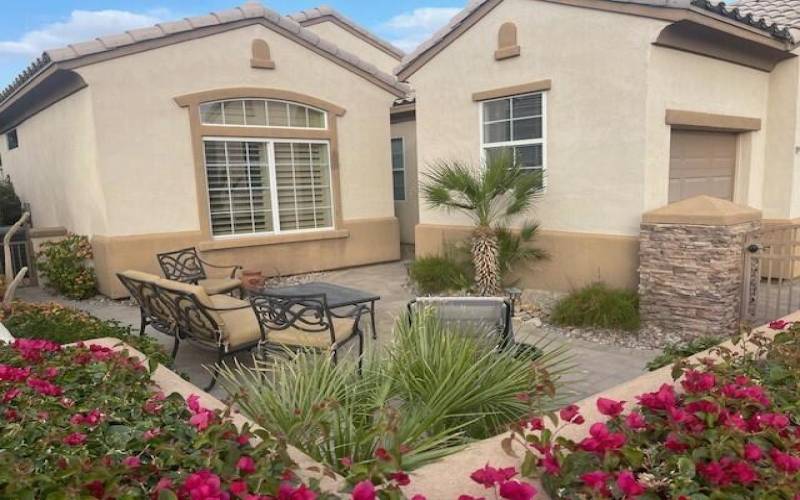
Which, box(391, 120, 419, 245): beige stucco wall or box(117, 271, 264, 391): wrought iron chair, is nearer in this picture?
box(117, 271, 264, 391): wrought iron chair

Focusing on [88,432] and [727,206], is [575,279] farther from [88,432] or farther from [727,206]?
[88,432]

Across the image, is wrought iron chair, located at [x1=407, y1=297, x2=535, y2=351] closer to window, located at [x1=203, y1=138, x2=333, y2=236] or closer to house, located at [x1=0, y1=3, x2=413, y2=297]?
house, located at [x1=0, y1=3, x2=413, y2=297]

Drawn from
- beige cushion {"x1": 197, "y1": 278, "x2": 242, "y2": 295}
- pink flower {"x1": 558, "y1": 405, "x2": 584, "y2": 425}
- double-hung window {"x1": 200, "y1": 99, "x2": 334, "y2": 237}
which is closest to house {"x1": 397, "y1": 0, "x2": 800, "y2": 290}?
double-hung window {"x1": 200, "y1": 99, "x2": 334, "y2": 237}

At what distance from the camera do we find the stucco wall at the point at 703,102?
7.33 metres

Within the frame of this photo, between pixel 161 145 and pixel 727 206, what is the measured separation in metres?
8.23

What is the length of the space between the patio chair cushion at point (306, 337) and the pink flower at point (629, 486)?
359cm

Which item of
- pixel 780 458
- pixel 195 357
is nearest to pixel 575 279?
pixel 195 357

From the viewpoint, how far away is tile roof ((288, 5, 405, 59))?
15.3 m

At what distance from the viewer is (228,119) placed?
10305 mm

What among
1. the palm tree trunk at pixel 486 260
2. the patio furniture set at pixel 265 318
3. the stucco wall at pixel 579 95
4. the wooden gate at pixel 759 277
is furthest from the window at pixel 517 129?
the patio furniture set at pixel 265 318

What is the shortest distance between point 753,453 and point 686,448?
20cm

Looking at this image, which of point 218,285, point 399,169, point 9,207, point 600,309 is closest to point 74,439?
point 600,309

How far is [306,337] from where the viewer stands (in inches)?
211

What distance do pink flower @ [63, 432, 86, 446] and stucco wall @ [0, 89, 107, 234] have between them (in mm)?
7985
